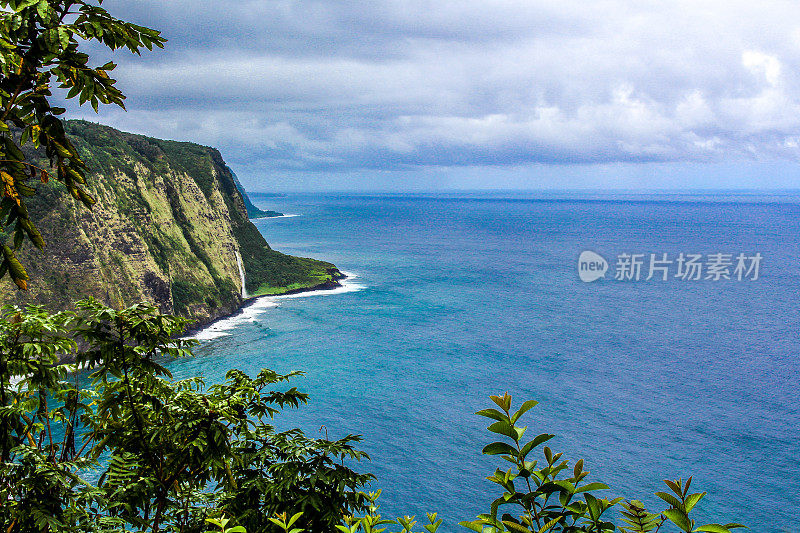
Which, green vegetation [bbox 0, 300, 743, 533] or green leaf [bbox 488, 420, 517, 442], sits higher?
green leaf [bbox 488, 420, 517, 442]

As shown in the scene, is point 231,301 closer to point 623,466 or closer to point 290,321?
point 290,321

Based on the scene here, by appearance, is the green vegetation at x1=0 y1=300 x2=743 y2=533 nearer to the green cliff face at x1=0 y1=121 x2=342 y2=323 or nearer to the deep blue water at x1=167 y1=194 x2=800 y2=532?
the deep blue water at x1=167 y1=194 x2=800 y2=532

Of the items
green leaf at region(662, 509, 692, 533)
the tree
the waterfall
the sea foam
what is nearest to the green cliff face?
the waterfall

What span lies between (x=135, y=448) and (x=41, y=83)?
491cm

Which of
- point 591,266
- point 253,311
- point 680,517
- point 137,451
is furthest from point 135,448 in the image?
point 591,266

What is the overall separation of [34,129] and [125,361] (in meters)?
3.25

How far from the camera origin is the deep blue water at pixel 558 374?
4491cm

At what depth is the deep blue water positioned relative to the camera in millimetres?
44906

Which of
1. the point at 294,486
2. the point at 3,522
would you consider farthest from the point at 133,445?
the point at 294,486

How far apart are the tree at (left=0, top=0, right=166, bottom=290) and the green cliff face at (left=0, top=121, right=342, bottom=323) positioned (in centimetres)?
6510

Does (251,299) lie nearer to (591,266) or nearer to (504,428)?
(591,266)

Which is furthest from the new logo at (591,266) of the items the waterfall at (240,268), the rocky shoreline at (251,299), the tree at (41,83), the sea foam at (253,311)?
the tree at (41,83)

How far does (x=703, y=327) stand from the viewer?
85.1m

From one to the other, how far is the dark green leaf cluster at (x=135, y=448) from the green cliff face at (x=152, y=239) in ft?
205
